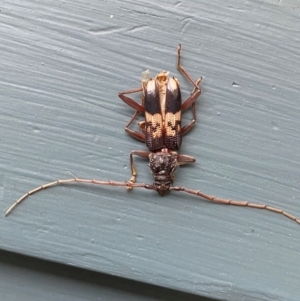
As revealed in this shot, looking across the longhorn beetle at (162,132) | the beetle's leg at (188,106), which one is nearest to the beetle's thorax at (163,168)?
the longhorn beetle at (162,132)

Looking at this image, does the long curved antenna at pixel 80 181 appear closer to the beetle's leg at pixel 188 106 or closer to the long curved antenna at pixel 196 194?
the long curved antenna at pixel 196 194

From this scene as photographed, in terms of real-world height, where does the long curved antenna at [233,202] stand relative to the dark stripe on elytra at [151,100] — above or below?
below

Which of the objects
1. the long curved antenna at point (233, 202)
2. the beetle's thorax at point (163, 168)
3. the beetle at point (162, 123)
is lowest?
the long curved antenna at point (233, 202)

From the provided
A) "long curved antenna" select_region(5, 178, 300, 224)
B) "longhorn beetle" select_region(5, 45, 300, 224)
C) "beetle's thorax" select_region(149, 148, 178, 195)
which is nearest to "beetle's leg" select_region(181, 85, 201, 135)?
"longhorn beetle" select_region(5, 45, 300, 224)

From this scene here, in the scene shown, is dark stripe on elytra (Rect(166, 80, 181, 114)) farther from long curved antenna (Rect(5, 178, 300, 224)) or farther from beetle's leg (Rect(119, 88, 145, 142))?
long curved antenna (Rect(5, 178, 300, 224))

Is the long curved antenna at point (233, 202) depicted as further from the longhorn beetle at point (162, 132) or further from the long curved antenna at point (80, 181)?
the long curved antenna at point (80, 181)

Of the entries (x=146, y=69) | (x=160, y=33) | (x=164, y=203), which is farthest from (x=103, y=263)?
(x=160, y=33)

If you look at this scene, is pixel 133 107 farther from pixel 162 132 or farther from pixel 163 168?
pixel 163 168

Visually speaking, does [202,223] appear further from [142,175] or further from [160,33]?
[160,33]
